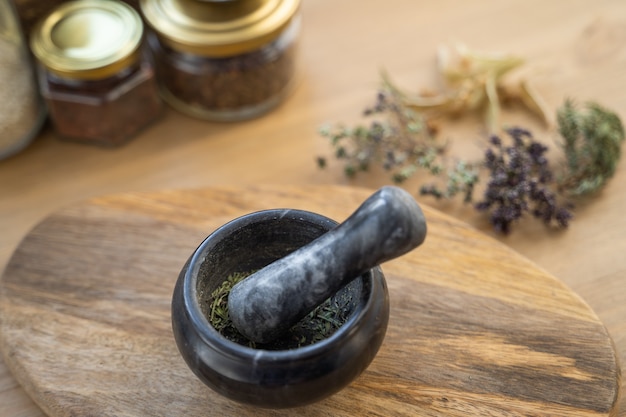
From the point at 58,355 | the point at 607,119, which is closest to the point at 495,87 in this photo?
the point at 607,119

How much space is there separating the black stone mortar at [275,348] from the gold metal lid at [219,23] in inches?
20.1

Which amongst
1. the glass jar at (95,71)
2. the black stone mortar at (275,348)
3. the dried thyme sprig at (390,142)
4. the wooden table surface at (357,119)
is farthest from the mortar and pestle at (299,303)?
the glass jar at (95,71)

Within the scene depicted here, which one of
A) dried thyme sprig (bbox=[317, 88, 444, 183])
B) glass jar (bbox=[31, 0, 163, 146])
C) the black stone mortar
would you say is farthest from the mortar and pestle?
glass jar (bbox=[31, 0, 163, 146])

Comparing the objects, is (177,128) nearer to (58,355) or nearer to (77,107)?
(77,107)

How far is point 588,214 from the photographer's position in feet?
4.57

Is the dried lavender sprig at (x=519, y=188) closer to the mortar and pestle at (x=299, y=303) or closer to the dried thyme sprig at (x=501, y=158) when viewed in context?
the dried thyme sprig at (x=501, y=158)

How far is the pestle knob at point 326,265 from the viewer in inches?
34.3

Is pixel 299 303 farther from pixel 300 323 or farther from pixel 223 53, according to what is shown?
pixel 223 53

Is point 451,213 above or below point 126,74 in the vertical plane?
below

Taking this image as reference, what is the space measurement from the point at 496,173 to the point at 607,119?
0.24m

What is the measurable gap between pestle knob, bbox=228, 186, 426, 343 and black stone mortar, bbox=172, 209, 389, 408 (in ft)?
0.16

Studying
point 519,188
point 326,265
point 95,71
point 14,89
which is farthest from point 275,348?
point 14,89

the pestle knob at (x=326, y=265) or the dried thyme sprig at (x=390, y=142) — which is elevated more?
the pestle knob at (x=326, y=265)

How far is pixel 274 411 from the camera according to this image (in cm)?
104
